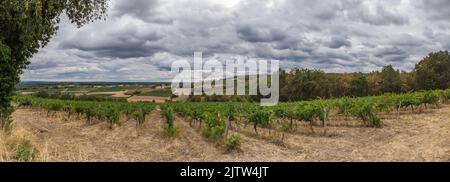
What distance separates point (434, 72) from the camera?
73375 millimetres

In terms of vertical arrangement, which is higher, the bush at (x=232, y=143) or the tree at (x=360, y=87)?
the tree at (x=360, y=87)

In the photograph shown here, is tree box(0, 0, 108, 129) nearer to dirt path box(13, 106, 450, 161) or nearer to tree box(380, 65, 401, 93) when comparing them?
dirt path box(13, 106, 450, 161)

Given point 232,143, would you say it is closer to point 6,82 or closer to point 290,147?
point 290,147

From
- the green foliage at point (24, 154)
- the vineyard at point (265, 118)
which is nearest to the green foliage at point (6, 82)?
the green foliage at point (24, 154)

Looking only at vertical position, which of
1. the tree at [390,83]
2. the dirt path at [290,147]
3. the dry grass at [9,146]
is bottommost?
the dirt path at [290,147]

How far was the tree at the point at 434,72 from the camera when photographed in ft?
239

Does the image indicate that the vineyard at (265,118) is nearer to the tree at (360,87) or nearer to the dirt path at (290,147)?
the dirt path at (290,147)

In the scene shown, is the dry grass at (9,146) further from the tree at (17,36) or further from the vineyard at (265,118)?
the vineyard at (265,118)

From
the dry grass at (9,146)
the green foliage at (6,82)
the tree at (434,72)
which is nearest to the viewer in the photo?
the dry grass at (9,146)

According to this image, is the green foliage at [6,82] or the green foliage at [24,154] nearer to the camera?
the green foliage at [24,154]

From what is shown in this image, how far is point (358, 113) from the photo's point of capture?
23375 mm

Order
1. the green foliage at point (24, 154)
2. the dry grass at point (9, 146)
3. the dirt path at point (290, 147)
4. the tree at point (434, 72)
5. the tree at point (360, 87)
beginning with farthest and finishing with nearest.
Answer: the tree at point (360, 87)
the tree at point (434, 72)
the dirt path at point (290, 147)
the dry grass at point (9, 146)
the green foliage at point (24, 154)

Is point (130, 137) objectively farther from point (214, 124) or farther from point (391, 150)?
point (391, 150)
